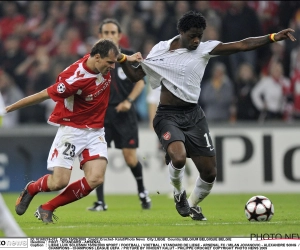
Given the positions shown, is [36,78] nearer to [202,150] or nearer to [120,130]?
[120,130]

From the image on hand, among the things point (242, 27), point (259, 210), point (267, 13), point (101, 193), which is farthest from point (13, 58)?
point (259, 210)

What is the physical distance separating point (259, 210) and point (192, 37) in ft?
6.86

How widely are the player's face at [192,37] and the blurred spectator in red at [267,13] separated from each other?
8165 millimetres

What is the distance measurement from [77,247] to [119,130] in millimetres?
4885

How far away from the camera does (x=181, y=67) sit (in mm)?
→ 8695

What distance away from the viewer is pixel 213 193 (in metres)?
14.9

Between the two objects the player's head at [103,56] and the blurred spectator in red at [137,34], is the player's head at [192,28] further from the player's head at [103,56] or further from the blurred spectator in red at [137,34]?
the blurred spectator in red at [137,34]

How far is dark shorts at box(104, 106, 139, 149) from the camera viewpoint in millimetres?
11258

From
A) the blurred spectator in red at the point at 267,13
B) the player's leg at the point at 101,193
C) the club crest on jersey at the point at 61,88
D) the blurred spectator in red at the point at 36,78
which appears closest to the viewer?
the club crest on jersey at the point at 61,88

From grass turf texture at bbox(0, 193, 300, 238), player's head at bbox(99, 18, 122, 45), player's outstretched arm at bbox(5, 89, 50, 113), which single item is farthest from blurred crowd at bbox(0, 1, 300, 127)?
player's outstretched arm at bbox(5, 89, 50, 113)

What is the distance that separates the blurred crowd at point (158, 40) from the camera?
15398 millimetres

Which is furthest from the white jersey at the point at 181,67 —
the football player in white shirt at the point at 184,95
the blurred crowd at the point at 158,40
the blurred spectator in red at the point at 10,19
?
the blurred spectator in red at the point at 10,19

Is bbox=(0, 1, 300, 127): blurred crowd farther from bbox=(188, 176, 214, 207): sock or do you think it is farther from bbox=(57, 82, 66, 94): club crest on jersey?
bbox=(57, 82, 66, 94): club crest on jersey

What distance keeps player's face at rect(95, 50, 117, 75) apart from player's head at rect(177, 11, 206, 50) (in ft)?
2.87
